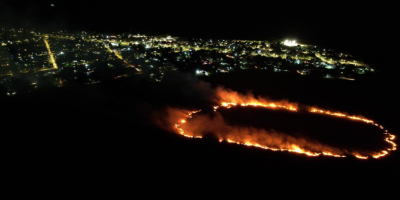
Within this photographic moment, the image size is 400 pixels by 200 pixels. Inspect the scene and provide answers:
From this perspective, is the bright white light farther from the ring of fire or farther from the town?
the ring of fire

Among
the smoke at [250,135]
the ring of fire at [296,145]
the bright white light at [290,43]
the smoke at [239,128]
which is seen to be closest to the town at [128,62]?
the bright white light at [290,43]

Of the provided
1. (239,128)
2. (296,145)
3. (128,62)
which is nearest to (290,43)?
(128,62)

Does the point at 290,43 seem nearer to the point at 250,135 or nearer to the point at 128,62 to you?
the point at 128,62

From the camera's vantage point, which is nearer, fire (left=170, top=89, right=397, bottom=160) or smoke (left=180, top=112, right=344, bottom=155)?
fire (left=170, top=89, right=397, bottom=160)

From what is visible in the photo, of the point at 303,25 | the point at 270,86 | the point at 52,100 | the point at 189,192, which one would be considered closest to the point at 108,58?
the point at 52,100

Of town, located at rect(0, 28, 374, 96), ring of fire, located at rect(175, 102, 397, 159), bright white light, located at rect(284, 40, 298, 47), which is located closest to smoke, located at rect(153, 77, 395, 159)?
ring of fire, located at rect(175, 102, 397, 159)

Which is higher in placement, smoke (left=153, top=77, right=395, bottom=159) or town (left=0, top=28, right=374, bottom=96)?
town (left=0, top=28, right=374, bottom=96)

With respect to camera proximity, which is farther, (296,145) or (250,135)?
(250,135)

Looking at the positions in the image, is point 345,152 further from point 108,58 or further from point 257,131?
point 108,58
